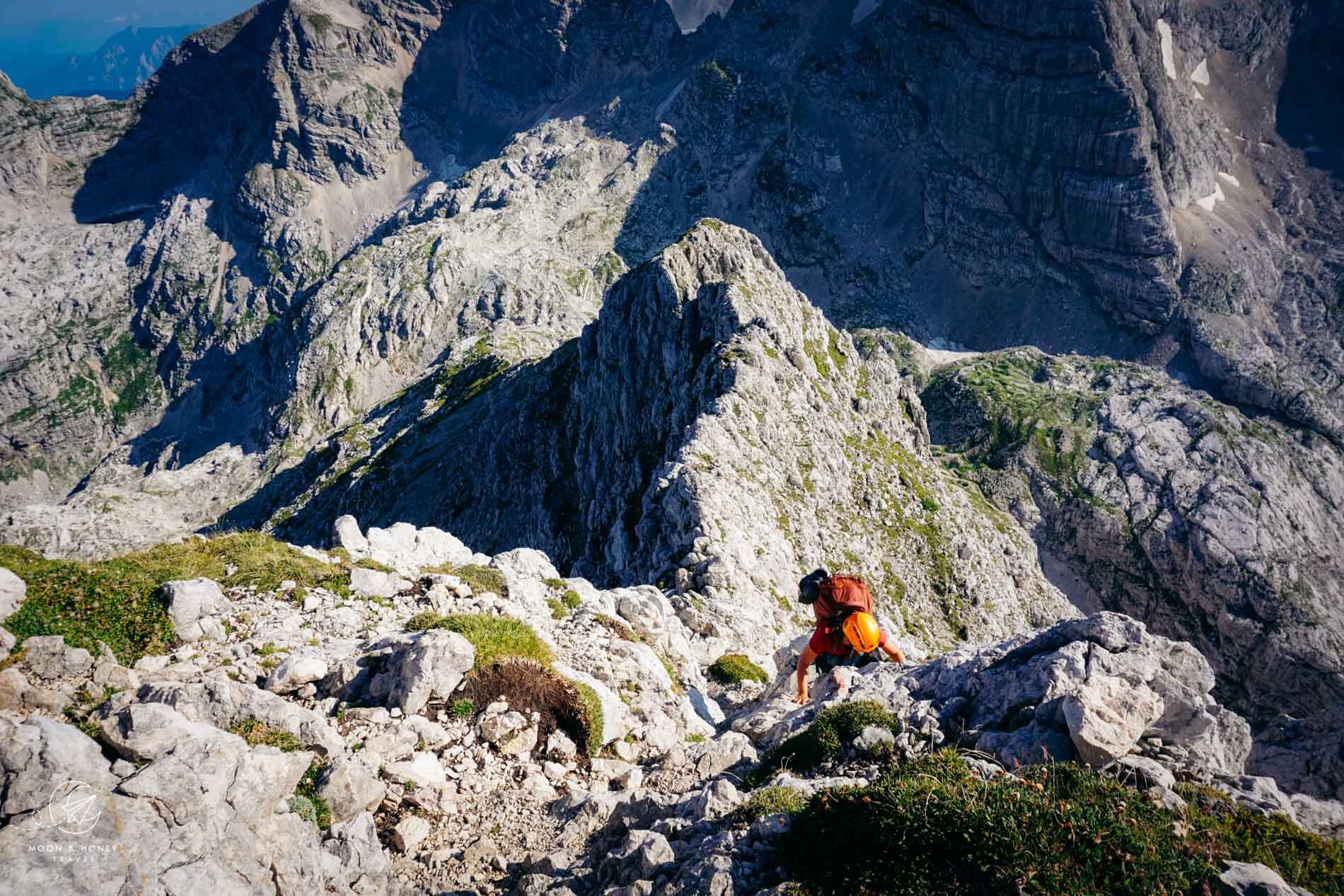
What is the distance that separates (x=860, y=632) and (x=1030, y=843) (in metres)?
9.26

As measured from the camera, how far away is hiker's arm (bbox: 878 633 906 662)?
17297mm

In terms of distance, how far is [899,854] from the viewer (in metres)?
8.08

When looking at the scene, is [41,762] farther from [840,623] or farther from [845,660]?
[845,660]

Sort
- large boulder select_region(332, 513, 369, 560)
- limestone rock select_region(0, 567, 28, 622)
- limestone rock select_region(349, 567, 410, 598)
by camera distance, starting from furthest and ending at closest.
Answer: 1. large boulder select_region(332, 513, 369, 560)
2. limestone rock select_region(349, 567, 410, 598)
3. limestone rock select_region(0, 567, 28, 622)

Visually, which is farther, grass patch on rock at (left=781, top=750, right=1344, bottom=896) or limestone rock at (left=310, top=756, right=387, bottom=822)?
limestone rock at (left=310, top=756, right=387, bottom=822)

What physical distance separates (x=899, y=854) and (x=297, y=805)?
27.3ft

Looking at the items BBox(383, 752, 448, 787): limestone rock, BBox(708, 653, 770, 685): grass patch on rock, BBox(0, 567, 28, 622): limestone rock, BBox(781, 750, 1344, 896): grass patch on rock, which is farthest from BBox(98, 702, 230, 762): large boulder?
BBox(708, 653, 770, 685): grass patch on rock

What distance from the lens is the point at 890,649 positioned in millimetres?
17469

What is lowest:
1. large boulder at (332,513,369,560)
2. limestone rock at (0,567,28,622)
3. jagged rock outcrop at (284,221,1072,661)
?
jagged rock outcrop at (284,221,1072,661)

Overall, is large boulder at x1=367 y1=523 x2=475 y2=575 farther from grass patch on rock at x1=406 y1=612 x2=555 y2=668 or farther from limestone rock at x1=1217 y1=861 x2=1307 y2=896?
limestone rock at x1=1217 y1=861 x2=1307 y2=896

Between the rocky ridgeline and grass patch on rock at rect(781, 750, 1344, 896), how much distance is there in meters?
0.54

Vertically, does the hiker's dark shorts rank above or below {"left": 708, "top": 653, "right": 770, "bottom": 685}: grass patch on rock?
above

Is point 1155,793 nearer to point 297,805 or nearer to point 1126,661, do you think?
point 1126,661

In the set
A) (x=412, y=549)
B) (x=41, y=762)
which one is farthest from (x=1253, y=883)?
(x=412, y=549)
